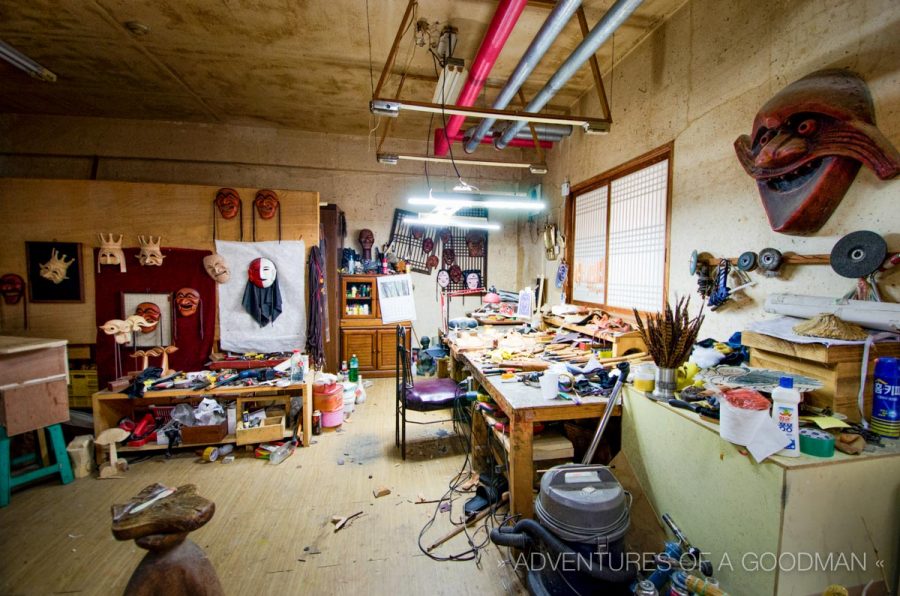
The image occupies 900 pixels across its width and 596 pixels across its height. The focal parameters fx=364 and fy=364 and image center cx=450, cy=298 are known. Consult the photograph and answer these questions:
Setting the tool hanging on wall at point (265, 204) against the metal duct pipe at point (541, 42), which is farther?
the tool hanging on wall at point (265, 204)

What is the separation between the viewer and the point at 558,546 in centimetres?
154

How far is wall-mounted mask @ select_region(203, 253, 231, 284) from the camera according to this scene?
4176 millimetres

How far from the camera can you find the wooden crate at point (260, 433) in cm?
343

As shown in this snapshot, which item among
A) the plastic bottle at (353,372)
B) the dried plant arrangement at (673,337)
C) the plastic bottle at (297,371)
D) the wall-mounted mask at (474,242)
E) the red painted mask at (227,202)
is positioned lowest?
the plastic bottle at (353,372)

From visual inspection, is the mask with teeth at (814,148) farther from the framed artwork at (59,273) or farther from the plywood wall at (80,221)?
the framed artwork at (59,273)

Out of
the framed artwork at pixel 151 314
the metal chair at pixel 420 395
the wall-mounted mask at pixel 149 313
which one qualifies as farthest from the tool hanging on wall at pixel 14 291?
the metal chair at pixel 420 395

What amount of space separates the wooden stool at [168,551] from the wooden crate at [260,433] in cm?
215

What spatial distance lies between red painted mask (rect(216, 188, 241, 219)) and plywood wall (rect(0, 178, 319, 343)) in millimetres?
239

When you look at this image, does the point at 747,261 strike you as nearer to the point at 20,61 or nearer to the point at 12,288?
the point at 20,61

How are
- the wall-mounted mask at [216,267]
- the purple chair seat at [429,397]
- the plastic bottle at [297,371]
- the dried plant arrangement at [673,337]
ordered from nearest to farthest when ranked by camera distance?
the dried plant arrangement at [673,337] → the purple chair seat at [429,397] → the plastic bottle at [297,371] → the wall-mounted mask at [216,267]

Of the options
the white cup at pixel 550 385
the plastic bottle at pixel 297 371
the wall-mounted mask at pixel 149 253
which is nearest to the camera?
the white cup at pixel 550 385

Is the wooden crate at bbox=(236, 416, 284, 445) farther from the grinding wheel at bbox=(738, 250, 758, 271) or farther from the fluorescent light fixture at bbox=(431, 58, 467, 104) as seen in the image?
the grinding wheel at bbox=(738, 250, 758, 271)

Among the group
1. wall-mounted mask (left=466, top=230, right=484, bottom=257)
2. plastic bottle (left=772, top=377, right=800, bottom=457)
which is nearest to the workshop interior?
plastic bottle (left=772, top=377, right=800, bottom=457)

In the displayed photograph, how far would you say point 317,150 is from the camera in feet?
19.0
